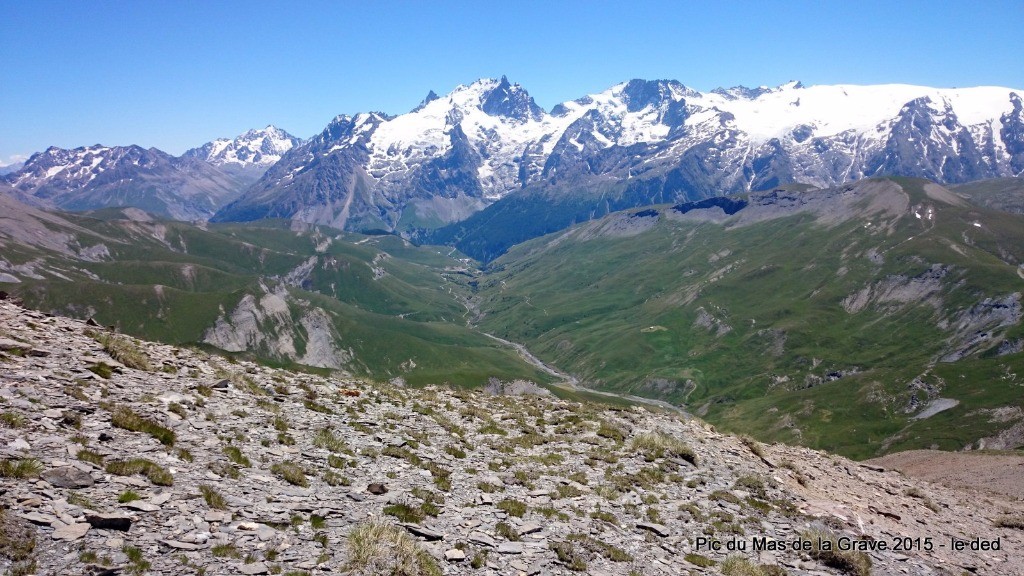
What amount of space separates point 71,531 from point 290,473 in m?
7.16

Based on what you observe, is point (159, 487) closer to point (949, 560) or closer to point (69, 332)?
point (69, 332)

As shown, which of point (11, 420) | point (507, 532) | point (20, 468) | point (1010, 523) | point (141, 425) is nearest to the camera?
point (20, 468)

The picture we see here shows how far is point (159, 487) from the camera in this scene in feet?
53.9

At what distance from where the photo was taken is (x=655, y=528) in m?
22.1

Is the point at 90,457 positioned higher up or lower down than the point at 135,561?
higher up

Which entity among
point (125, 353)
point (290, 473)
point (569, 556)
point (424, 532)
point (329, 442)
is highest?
point (125, 353)

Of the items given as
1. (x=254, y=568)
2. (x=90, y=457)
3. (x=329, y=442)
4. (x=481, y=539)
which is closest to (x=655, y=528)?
(x=481, y=539)

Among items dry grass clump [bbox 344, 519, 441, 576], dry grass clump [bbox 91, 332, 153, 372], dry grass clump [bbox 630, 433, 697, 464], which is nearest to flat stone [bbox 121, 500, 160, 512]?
dry grass clump [bbox 344, 519, 441, 576]

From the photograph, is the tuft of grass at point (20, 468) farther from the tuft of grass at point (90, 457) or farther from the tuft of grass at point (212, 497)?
the tuft of grass at point (212, 497)

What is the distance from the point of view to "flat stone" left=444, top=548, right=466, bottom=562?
17.0 meters

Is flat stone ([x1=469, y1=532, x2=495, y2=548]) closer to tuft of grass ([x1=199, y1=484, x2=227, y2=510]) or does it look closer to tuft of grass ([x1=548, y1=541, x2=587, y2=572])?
tuft of grass ([x1=548, y1=541, x2=587, y2=572])

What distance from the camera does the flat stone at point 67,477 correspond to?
14.9 meters

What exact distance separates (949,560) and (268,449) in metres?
29.5

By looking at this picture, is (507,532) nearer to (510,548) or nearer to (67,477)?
(510,548)
